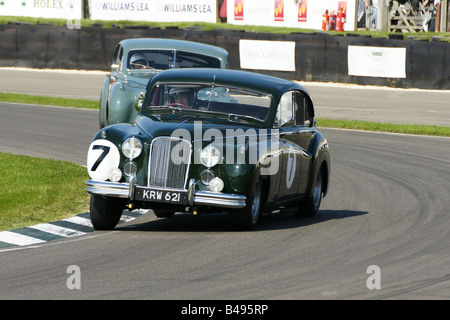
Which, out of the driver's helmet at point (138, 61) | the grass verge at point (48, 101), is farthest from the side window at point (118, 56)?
the grass verge at point (48, 101)

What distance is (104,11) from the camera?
45.3 metres

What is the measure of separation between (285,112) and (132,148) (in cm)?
208

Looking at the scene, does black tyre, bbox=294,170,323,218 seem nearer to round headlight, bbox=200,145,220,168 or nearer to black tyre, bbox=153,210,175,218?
black tyre, bbox=153,210,175,218

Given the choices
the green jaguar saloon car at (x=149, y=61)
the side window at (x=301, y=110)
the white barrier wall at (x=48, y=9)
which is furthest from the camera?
the white barrier wall at (x=48, y=9)

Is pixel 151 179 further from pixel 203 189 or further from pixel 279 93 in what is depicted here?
pixel 279 93

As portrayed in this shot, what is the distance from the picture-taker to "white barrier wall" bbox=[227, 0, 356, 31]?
41.1 m

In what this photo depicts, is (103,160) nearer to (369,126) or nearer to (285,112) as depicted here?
(285,112)

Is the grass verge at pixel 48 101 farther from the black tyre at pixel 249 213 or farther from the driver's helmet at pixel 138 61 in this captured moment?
the black tyre at pixel 249 213

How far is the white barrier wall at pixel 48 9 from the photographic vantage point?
4712 centimetres

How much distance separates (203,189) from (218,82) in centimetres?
178

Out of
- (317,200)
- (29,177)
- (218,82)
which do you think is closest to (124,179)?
(218,82)

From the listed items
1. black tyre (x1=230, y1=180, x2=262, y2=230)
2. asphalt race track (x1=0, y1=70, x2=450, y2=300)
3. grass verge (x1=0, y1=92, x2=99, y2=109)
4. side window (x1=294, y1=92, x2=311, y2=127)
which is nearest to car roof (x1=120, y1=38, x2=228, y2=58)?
asphalt race track (x1=0, y1=70, x2=450, y2=300)

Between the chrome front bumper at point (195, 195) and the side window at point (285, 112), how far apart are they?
1.58 meters

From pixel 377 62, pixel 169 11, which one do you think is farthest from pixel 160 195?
pixel 169 11
